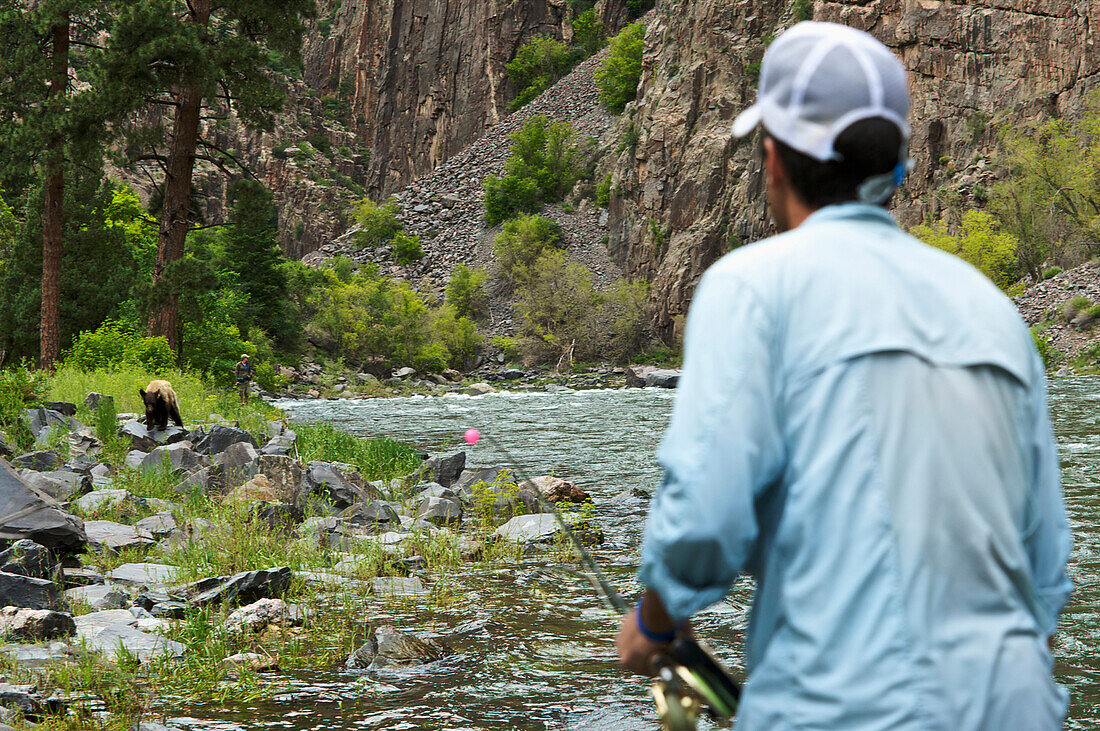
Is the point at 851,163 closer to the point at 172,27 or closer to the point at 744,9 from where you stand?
the point at 172,27

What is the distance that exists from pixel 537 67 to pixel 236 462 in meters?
110

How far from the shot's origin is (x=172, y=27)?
18.5 m

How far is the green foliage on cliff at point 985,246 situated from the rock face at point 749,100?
554 centimetres

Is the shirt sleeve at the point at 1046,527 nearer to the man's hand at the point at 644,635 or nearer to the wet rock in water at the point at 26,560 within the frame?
the man's hand at the point at 644,635

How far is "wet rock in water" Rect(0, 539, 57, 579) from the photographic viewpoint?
6215mm

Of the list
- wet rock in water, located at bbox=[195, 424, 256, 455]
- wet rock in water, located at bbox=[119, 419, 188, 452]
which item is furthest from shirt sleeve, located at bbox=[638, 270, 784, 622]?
wet rock in water, located at bbox=[119, 419, 188, 452]

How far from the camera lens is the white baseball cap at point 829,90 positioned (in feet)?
4.89

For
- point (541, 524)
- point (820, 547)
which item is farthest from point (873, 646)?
point (541, 524)

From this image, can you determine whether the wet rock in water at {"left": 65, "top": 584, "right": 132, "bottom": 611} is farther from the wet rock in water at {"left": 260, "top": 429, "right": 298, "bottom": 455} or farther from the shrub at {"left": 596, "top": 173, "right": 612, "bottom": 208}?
the shrub at {"left": 596, "top": 173, "right": 612, "bottom": 208}

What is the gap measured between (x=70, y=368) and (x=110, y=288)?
9.32m

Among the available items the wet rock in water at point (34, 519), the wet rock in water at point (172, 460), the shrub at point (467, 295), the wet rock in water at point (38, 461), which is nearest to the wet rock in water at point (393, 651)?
the wet rock in water at point (34, 519)

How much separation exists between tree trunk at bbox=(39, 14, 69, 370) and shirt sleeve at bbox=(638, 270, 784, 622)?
69.8 feet

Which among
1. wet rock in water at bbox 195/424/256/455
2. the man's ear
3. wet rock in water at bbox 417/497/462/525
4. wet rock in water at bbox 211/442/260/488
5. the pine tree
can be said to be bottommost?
wet rock in water at bbox 195/424/256/455

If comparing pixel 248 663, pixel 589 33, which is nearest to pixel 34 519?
pixel 248 663
